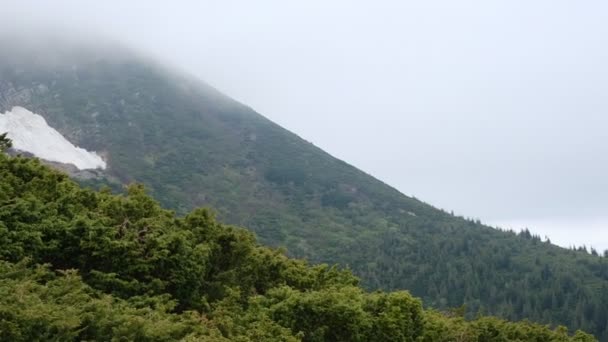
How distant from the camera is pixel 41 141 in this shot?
409ft

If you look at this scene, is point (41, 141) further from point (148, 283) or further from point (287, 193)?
point (148, 283)

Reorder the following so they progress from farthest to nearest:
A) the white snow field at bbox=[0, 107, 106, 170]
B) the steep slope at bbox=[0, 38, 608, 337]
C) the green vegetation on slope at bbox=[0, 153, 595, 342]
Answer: the white snow field at bbox=[0, 107, 106, 170] → the steep slope at bbox=[0, 38, 608, 337] → the green vegetation on slope at bbox=[0, 153, 595, 342]

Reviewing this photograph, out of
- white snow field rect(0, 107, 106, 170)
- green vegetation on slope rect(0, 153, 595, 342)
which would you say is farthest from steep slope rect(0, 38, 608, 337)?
green vegetation on slope rect(0, 153, 595, 342)

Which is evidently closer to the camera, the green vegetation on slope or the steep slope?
the green vegetation on slope

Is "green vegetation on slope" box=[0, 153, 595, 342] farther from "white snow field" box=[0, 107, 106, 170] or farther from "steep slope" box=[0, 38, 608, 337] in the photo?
"white snow field" box=[0, 107, 106, 170]

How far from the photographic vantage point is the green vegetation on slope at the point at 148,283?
11.2 m

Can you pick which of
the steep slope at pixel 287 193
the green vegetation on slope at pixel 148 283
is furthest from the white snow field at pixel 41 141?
the green vegetation on slope at pixel 148 283

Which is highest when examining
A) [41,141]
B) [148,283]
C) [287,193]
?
[148,283]

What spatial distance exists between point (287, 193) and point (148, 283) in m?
119

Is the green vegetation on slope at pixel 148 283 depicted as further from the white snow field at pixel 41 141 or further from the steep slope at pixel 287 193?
the white snow field at pixel 41 141

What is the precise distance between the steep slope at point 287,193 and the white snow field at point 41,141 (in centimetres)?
480

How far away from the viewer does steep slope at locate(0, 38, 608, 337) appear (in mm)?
107625

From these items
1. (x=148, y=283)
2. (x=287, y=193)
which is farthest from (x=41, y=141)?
(x=148, y=283)

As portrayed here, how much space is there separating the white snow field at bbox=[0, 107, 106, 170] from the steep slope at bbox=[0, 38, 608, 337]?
480cm
